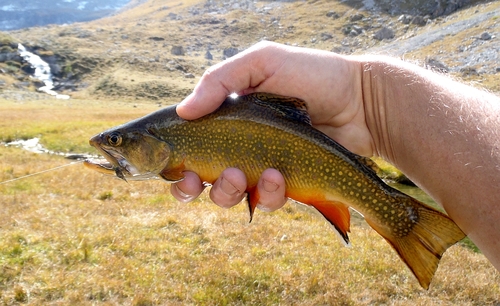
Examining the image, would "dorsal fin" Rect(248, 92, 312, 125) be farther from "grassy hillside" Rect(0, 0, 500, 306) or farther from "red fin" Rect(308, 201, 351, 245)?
"grassy hillside" Rect(0, 0, 500, 306)

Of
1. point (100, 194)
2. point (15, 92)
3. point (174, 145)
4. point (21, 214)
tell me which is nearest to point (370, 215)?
point (174, 145)

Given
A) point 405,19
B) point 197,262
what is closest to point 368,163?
point 197,262

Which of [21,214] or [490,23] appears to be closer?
[21,214]

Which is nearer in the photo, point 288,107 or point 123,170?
point 288,107

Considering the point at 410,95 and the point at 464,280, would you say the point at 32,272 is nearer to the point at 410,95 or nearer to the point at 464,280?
the point at 410,95

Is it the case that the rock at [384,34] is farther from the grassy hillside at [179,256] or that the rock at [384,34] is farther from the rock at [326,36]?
the grassy hillside at [179,256]

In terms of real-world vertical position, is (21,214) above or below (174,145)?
below

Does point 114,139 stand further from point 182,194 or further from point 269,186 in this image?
point 269,186
